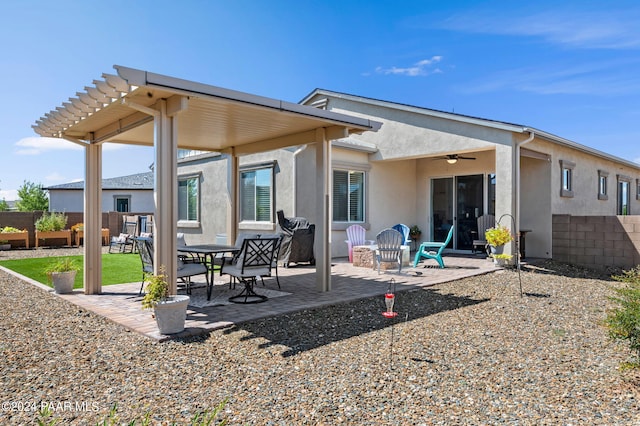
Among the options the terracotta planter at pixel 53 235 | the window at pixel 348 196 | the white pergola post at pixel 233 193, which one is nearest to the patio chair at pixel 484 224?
the window at pixel 348 196

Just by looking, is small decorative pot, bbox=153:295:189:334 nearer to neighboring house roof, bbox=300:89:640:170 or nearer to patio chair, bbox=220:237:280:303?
patio chair, bbox=220:237:280:303

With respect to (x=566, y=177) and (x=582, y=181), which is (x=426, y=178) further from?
(x=582, y=181)

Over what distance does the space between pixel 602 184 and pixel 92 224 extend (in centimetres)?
1633

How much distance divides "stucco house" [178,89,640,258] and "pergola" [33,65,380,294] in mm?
3373

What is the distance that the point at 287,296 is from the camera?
22.7 ft

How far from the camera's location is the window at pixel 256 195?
12797mm

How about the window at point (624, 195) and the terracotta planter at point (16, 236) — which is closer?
the terracotta planter at point (16, 236)

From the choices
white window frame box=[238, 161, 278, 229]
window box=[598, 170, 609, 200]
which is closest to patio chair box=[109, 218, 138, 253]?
white window frame box=[238, 161, 278, 229]

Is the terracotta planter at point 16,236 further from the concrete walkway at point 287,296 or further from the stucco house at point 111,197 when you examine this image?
the stucco house at point 111,197

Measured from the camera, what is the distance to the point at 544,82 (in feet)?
52.2

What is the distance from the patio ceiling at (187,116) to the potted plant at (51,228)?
11.1 meters

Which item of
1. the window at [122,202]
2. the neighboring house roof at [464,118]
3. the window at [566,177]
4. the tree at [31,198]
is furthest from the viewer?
the tree at [31,198]

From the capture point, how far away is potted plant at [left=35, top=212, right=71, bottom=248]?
17.0 meters

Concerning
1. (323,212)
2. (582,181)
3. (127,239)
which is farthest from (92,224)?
(582,181)
